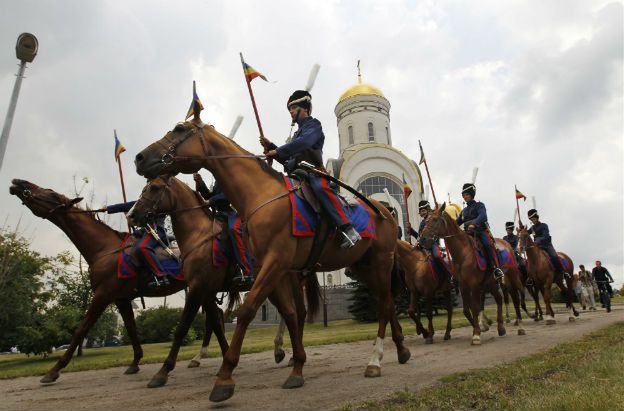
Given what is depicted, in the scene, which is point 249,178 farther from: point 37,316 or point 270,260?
point 37,316

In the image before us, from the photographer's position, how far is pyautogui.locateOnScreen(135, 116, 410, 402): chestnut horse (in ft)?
14.8

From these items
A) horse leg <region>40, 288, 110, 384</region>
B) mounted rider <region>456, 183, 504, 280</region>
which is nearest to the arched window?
mounted rider <region>456, 183, 504, 280</region>

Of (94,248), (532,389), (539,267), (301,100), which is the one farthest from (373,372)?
(539,267)

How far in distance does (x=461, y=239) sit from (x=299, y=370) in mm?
5894

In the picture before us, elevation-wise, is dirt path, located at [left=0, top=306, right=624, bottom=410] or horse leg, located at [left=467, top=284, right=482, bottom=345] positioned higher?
horse leg, located at [left=467, top=284, right=482, bottom=345]

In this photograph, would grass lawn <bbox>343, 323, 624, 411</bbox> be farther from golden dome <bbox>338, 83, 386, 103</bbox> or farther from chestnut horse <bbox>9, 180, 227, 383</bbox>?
golden dome <bbox>338, 83, 386, 103</bbox>

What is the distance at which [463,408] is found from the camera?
3814 millimetres

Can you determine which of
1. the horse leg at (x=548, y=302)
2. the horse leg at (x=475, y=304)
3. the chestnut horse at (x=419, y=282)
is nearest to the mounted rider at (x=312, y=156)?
the horse leg at (x=475, y=304)

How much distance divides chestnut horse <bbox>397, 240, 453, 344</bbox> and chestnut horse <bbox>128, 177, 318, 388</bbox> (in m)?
5.55

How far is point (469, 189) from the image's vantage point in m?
11.2

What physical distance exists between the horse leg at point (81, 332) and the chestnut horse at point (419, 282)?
7.05 metres

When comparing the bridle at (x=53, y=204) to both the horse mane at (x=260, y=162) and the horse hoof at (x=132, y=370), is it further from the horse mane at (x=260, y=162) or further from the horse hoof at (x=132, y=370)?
the horse mane at (x=260, y=162)

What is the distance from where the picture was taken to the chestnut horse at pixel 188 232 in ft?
21.7

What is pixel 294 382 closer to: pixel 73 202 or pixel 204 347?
pixel 204 347
